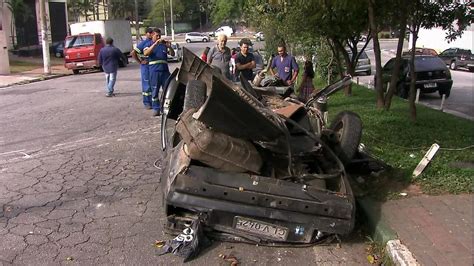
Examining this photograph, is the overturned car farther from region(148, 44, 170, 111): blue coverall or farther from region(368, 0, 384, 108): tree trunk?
region(148, 44, 170, 111): blue coverall

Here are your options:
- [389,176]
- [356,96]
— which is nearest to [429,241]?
[389,176]

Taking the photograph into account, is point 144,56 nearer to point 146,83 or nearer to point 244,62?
point 146,83

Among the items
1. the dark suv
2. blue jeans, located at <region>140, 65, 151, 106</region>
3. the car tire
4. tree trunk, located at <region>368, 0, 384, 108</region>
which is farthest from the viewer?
the dark suv

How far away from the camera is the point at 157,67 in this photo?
33.5 ft

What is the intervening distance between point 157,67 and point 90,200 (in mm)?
5328

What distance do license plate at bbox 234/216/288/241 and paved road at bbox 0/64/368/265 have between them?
0.44 feet

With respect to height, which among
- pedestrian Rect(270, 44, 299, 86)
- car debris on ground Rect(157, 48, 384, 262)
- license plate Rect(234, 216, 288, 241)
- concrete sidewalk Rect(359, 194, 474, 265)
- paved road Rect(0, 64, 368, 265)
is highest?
pedestrian Rect(270, 44, 299, 86)

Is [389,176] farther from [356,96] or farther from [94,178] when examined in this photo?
[356,96]

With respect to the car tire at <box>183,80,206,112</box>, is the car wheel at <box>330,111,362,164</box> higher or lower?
lower

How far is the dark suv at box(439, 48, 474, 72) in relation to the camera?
102 feet

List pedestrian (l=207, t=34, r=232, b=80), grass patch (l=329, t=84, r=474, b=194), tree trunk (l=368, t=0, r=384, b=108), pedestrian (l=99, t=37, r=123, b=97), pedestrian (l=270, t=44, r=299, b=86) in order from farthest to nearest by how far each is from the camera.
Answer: pedestrian (l=99, t=37, r=123, b=97) < pedestrian (l=270, t=44, r=299, b=86) < pedestrian (l=207, t=34, r=232, b=80) < tree trunk (l=368, t=0, r=384, b=108) < grass patch (l=329, t=84, r=474, b=194)

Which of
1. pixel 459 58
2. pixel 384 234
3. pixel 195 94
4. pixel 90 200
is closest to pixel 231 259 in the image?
pixel 384 234

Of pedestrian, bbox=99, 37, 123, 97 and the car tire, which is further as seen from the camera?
pedestrian, bbox=99, 37, 123, 97

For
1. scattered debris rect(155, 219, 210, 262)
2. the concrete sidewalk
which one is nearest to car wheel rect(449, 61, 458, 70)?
the concrete sidewalk
